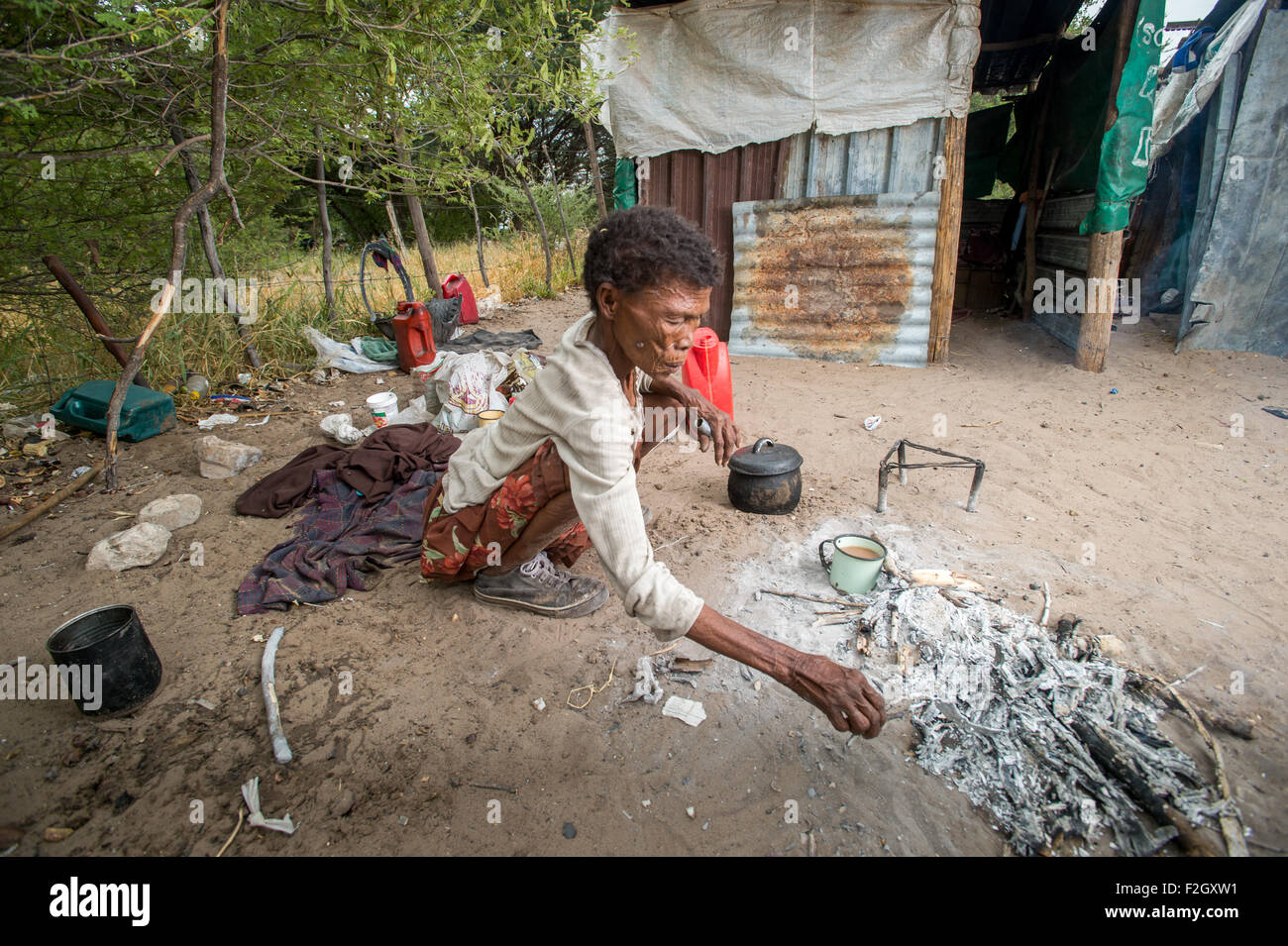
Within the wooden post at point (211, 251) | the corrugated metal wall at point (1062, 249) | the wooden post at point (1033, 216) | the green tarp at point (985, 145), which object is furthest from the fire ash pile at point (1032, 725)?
the green tarp at point (985, 145)

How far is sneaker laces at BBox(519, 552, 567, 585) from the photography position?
2455 millimetres

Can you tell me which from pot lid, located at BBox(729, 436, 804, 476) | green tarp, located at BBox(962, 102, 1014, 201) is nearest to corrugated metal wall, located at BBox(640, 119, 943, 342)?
pot lid, located at BBox(729, 436, 804, 476)

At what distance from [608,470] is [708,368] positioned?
2.28m

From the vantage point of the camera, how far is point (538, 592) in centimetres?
241

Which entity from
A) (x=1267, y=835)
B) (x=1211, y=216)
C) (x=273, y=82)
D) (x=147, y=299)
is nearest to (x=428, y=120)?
(x=273, y=82)

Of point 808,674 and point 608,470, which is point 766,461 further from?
point 808,674

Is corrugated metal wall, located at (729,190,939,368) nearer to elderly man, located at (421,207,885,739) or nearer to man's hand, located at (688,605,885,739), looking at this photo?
elderly man, located at (421,207,885,739)

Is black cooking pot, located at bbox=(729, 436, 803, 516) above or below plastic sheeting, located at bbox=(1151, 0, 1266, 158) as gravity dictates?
below

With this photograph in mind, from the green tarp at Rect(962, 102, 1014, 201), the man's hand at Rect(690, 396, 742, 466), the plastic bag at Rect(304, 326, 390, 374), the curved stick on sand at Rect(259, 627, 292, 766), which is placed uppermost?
the green tarp at Rect(962, 102, 1014, 201)

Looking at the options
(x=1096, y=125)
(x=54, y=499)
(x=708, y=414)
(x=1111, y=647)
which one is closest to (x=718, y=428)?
(x=708, y=414)

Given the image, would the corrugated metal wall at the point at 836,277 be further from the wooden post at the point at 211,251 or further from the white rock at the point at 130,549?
the white rock at the point at 130,549

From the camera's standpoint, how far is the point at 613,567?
1487mm
